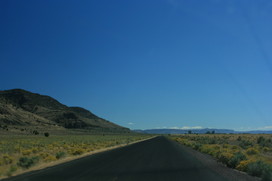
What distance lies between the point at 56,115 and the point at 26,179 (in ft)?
492

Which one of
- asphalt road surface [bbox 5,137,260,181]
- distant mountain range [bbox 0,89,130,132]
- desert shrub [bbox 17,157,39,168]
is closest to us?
asphalt road surface [bbox 5,137,260,181]

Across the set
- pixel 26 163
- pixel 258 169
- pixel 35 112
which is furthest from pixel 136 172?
pixel 35 112

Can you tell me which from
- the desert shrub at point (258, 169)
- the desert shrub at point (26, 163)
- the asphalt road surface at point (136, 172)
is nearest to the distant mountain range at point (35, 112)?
the desert shrub at point (26, 163)

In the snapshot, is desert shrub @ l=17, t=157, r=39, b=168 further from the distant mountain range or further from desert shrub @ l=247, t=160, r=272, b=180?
the distant mountain range

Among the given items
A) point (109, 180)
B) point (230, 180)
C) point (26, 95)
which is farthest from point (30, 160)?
point (26, 95)

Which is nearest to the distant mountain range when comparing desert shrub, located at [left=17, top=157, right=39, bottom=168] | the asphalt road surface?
desert shrub, located at [left=17, top=157, right=39, bottom=168]

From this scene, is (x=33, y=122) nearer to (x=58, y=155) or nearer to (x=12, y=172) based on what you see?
(x=58, y=155)

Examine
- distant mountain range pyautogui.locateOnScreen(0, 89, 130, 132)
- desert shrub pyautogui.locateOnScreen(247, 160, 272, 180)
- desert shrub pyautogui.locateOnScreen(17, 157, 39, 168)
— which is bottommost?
desert shrub pyautogui.locateOnScreen(17, 157, 39, 168)

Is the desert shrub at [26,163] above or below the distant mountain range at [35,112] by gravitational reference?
below

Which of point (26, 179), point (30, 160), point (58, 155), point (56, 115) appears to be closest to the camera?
point (26, 179)

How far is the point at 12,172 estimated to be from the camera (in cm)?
1571

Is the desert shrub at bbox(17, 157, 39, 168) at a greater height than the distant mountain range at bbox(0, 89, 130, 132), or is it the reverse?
the distant mountain range at bbox(0, 89, 130, 132)

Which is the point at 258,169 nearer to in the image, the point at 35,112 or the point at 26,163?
the point at 26,163

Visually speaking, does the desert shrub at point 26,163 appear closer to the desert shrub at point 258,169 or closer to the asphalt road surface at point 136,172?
the asphalt road surface at point 136,172
